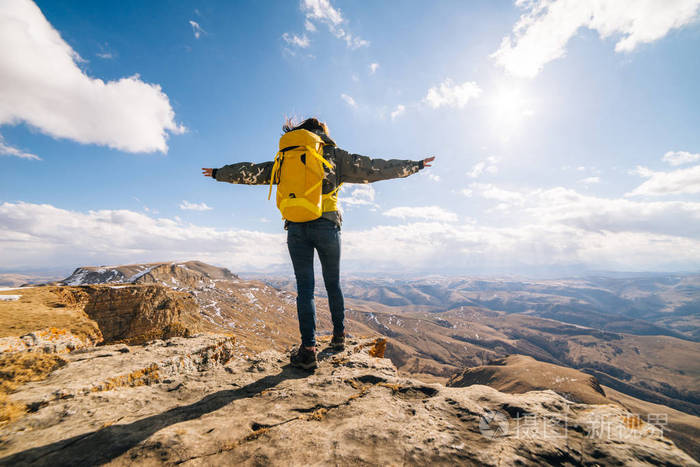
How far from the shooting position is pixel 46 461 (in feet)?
7.18

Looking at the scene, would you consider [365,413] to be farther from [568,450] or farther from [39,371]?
[39,371]

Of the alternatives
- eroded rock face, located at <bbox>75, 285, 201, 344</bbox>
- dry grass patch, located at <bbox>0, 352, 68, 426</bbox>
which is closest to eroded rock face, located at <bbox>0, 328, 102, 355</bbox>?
dry grass patch, located at <bbox>0, 352, 68, 426</bbox>

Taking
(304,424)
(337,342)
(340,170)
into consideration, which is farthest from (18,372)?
(340,170)

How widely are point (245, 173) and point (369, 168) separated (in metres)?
2.79

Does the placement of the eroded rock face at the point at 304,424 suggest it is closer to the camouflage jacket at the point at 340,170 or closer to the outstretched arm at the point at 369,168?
the camouflage jacket at the point at 340,170

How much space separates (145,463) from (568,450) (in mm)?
3785

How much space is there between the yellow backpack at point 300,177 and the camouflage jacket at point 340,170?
65cm

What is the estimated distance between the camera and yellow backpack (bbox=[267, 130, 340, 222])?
184 inches

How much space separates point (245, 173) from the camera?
5.81m

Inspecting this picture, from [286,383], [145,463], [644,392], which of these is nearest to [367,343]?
[286,383]

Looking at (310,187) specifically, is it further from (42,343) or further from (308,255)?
(42,343)

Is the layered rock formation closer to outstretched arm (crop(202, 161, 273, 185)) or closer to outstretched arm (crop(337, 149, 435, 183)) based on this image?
outstretched arm (crop(202, 161, 273, 185))

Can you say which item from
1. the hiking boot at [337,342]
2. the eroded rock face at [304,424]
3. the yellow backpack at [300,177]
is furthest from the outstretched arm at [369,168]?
the eroded rock face at [304,424]

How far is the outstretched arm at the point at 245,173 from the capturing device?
5.80 m
